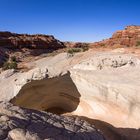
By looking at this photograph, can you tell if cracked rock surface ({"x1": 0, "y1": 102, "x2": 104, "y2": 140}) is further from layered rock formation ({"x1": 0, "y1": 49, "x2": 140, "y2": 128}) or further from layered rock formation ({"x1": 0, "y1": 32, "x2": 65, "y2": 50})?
layered rock formation ({"x1": 0, "y1": 32, "x2": 65, "y2": 50})

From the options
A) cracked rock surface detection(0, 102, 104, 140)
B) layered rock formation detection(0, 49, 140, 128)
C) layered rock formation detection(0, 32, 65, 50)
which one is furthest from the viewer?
layered rock formation detection(0, 32, 65, 50)

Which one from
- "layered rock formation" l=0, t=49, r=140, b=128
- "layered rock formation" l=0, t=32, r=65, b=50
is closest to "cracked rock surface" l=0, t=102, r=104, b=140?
"layered rock formation" l=0, t=49, r=140, b=128

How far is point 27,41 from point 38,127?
63293mm

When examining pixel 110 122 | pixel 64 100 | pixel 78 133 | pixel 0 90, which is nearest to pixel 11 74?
pixel 0 90

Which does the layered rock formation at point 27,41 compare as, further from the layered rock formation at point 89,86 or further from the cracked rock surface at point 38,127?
the cracked rock surface at point 38,127

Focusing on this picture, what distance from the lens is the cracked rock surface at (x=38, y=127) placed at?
6.77 m

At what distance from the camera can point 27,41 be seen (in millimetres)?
69875

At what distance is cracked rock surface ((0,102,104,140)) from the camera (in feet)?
22.2

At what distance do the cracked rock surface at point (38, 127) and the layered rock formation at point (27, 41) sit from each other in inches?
2358

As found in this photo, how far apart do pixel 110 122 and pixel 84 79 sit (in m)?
1.88

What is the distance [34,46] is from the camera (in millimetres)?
70000

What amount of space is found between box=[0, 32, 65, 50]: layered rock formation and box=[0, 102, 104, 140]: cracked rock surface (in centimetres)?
5988

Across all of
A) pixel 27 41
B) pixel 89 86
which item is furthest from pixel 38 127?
pixel 27 41

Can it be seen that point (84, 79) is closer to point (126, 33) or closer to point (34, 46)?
point (126, 33)
